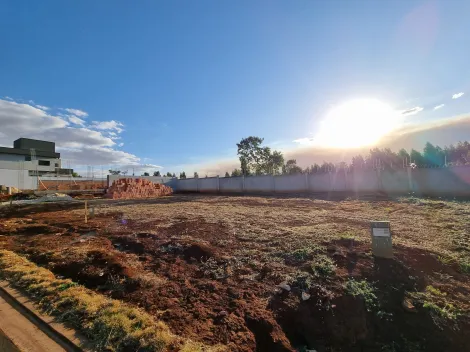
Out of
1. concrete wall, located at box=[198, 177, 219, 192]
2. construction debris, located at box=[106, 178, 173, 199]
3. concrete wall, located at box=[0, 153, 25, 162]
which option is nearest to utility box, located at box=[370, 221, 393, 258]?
construction debris, located at box=[106, 178, 173, 199]

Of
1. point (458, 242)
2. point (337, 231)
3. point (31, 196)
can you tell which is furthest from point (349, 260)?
point (31, 196)

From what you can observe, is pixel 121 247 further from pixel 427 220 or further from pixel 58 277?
pixel 427 220

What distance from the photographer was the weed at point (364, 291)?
9.78 feet

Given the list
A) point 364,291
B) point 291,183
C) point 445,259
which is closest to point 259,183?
point 291,183

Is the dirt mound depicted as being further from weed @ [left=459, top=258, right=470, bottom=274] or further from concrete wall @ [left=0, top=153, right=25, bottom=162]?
concrete wall @ [left=0, top=153, right=25, bottom=162]

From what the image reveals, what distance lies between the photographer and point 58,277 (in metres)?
3.87

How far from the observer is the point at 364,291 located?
3168 mm

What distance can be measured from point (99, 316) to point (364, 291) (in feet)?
10.3

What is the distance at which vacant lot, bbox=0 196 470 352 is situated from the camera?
2.63 meters

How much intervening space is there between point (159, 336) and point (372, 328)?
2263 mm

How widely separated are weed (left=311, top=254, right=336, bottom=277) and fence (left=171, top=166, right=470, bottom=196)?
1456cm

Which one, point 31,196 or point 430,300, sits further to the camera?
point 31,196

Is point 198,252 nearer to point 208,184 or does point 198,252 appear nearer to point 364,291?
point 364,291

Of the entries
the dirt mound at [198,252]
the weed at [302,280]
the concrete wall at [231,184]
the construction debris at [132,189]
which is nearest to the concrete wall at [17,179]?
the construction debris at [132,189]
